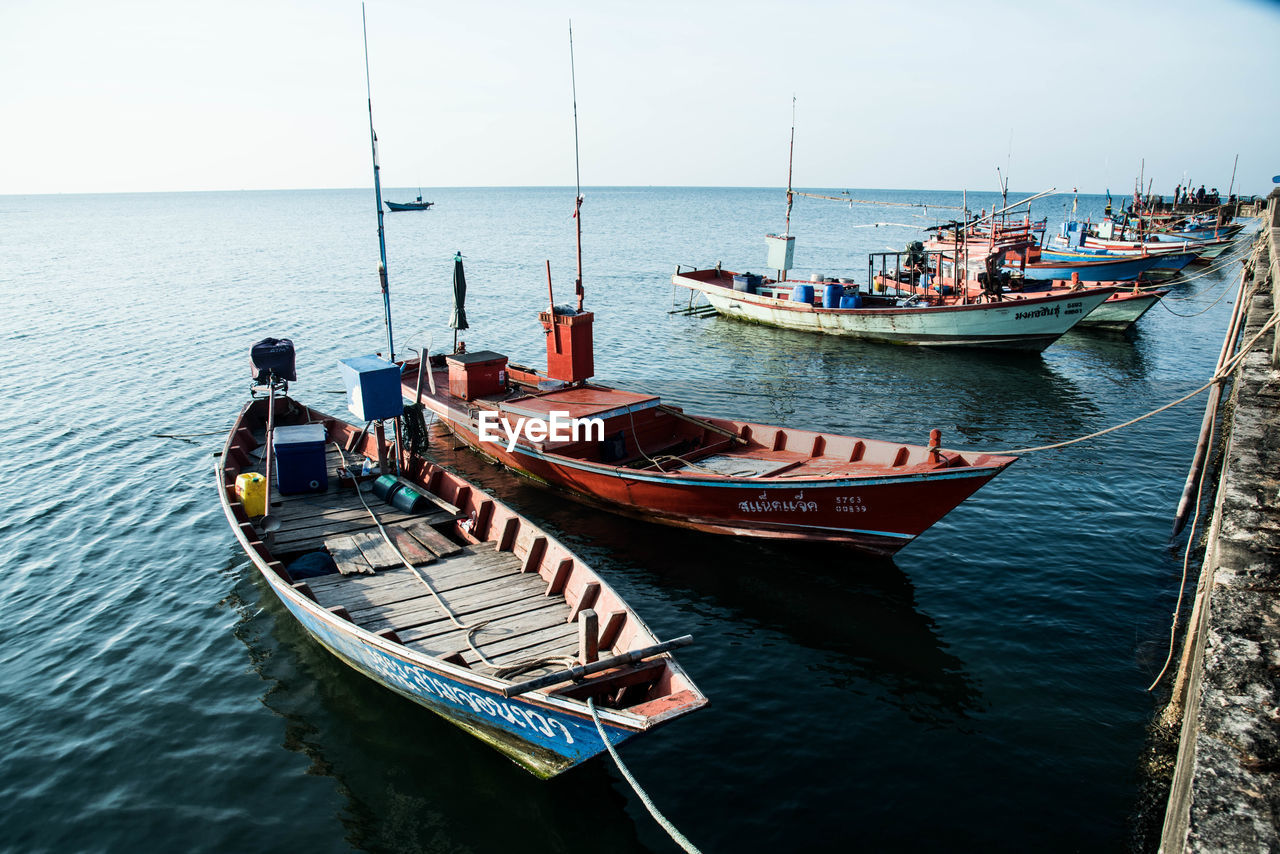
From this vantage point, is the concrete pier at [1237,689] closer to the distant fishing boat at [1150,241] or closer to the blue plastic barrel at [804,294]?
the blue plastic barrel at [804,294]

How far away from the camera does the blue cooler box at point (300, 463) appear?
14031mm

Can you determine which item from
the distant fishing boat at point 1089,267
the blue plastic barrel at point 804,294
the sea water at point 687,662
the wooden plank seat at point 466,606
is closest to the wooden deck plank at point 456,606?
the wooden plank seat at point 466,606

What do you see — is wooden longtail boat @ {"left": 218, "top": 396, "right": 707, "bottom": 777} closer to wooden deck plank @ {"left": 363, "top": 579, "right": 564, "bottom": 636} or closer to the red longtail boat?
wooden deck plank @ {"left": 363, "top": 579, "right": 564, "bottom": 636}

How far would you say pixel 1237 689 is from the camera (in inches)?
200

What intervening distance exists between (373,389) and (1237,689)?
40.8ft

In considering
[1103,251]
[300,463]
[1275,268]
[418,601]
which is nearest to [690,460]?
[418,601]

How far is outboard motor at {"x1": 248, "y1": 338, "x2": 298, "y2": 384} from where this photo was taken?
58.3 ft

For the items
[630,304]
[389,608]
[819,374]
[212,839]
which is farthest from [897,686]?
[630,304]

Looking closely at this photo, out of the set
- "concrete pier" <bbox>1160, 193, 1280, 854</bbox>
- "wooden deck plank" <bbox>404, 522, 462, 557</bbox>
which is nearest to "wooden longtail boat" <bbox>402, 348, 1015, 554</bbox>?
"wooden deck plank" <bbox>404, 522, 462, 557</bbox>

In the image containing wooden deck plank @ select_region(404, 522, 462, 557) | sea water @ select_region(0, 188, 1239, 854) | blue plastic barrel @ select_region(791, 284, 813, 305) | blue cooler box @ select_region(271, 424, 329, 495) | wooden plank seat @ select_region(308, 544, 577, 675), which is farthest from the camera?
blue plastic barrel @ select_region(791, 284, 813, 305)

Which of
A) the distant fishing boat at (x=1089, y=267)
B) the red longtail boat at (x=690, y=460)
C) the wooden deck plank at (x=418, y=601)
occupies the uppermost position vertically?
the distant fishing boat at (x=1089, y=267)

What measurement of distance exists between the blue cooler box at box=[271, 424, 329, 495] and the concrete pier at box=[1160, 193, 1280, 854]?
1342 centimetres

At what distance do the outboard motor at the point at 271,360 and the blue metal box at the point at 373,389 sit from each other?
5.19 m

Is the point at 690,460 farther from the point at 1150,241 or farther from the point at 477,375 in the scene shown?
the point at 1150,241
